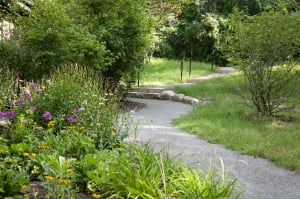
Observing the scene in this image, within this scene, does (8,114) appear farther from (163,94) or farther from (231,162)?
(163,94)

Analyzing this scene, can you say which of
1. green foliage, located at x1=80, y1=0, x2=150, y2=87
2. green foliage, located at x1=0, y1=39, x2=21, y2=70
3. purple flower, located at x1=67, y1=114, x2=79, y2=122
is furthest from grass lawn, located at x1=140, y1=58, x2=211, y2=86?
purple flower, located at x1=67, y1=114, x2=79, y2=122

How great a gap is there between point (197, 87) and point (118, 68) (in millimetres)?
3972

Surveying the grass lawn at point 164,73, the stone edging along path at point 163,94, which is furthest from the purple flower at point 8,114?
the grass lawn at point 164,73

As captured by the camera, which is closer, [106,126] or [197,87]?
[106,126]

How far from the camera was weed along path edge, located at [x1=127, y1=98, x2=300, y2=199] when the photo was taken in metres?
4.91

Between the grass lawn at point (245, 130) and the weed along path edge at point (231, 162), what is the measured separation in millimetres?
240

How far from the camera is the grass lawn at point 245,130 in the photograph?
660cm

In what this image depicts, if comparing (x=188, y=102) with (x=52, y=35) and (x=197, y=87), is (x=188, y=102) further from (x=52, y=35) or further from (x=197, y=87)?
(x=52, y=35)

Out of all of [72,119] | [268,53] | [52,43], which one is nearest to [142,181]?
[72,119]

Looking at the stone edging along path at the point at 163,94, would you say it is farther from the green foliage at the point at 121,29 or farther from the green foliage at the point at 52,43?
the green foliage at the point at 52,43

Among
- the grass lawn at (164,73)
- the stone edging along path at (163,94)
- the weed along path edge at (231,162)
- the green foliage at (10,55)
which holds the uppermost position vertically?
the green foliage at (10,55)

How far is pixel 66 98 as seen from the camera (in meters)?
5.80

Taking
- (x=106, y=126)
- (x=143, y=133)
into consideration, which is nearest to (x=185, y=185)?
(x=106, y=126)

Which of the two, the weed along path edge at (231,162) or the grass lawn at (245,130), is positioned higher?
the grass lawn at (245,130)
